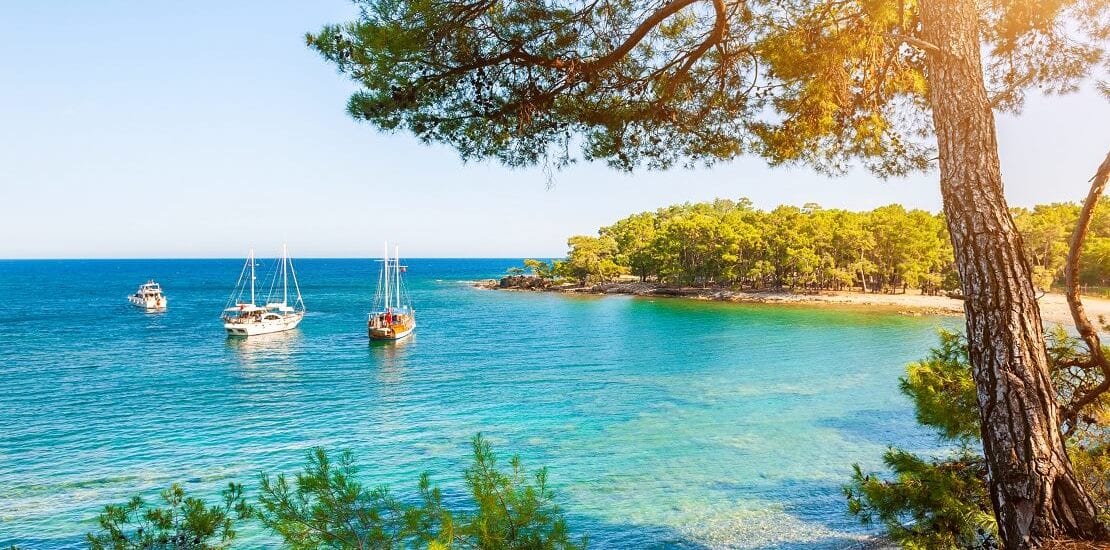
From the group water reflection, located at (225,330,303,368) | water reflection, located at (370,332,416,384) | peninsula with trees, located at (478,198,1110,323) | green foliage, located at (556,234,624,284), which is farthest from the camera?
green foliage, located at (556,234,624,284)

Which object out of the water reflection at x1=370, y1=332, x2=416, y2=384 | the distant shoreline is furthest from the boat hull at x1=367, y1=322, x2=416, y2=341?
the distant shoreline

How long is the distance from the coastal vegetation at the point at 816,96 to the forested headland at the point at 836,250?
4062 centimetres

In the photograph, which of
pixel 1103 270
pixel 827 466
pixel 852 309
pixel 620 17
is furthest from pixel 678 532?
pixel 1103 270

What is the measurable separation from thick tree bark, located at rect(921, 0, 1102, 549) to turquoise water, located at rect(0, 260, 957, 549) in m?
6.07

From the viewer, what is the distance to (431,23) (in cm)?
438

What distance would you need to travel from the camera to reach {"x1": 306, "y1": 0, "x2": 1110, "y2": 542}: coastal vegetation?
112 inches

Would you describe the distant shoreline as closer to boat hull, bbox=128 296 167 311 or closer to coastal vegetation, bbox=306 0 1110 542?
coastal vegetation, bbox=306 0 1110 542

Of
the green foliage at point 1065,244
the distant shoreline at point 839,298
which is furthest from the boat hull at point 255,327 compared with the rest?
the green foliage at point 1065,244

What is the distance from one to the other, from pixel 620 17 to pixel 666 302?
150ft

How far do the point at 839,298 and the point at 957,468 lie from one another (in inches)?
1811

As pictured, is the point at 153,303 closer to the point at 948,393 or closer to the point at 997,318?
the point at 948,393

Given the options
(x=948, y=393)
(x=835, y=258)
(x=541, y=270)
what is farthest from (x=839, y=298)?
(x=948, y=393)

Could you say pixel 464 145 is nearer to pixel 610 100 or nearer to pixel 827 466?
pixel 610 100

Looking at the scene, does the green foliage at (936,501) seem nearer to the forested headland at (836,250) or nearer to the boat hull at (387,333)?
the boat hull at (387,333)
